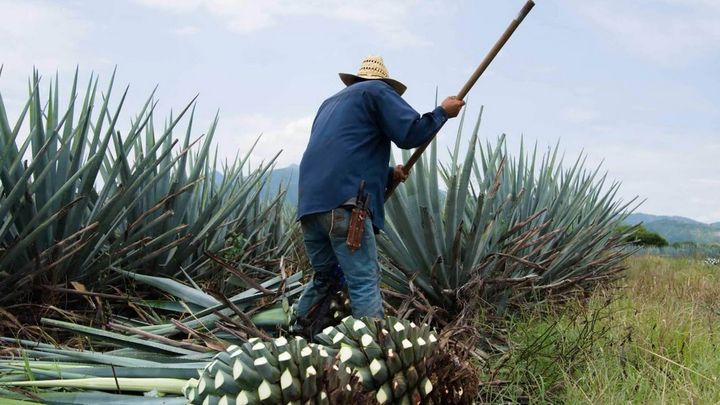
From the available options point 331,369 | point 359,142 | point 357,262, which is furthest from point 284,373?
point 359,142

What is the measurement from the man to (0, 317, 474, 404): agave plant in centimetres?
84

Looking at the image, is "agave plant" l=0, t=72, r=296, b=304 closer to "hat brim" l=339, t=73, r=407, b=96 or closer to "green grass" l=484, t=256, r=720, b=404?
"hat brim" l=339, t=73, r=407, b=96

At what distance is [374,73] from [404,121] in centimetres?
52

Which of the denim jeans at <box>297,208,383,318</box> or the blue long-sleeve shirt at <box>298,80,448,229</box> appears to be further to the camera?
the blue long-sleeve shirt at <box>298,80,448,229</box>

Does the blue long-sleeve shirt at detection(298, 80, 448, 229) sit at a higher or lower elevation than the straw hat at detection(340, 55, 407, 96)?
lower

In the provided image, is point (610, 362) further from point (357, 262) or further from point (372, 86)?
point (372, 86)

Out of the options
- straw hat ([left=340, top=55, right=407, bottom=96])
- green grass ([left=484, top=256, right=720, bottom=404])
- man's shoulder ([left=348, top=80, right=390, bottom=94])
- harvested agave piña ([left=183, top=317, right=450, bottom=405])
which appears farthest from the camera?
straw hat ([left=340, top=55, right=407, bottom=96])

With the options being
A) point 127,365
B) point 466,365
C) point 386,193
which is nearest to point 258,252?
point 386,193

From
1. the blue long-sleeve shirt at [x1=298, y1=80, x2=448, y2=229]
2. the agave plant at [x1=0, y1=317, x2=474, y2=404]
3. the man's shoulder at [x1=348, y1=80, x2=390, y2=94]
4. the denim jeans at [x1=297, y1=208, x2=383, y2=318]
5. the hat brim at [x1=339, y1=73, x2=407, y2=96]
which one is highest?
the hat brim at [x1=339, y1=73, x2=407, y2=96]

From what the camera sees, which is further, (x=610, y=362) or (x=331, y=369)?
(x=610, y=362)

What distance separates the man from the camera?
12.1 ft

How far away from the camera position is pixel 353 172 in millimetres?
3762

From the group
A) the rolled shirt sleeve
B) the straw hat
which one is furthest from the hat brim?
the rolled shirt sleeve

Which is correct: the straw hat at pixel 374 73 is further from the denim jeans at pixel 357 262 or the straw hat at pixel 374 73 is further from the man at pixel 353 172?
the denim jeans at pixel 357 262
